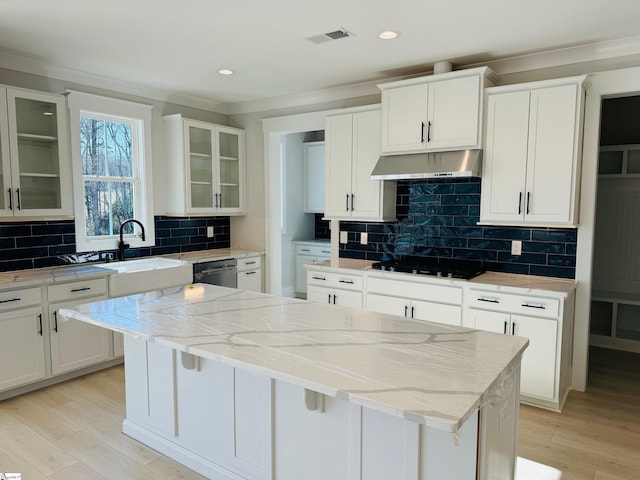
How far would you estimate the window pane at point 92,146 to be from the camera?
412 cm

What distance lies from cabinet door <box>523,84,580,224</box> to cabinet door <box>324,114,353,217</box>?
5.20ft

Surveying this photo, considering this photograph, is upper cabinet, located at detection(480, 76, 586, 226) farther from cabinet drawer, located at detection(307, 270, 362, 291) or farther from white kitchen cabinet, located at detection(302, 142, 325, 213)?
white kitchen cabinet, located at detection(302, 142, 325, 213)

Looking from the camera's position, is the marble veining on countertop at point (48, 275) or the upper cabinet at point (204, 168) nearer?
the marble veining on countertop at point (48, 275)

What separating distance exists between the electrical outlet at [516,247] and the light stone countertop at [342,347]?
6.12 feet

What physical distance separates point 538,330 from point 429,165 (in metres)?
1.48

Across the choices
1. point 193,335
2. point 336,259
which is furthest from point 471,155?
point 193,335

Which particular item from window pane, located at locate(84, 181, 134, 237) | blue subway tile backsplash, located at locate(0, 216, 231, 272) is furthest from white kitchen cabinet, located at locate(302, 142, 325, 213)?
window pane, located at locate(84, 181, 134, 237)

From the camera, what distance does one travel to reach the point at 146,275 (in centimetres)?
398

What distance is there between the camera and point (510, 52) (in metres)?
3.38

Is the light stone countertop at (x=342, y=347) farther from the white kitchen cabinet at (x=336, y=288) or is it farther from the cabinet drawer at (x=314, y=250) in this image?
the cabinet drawer at (x=314, y=250)

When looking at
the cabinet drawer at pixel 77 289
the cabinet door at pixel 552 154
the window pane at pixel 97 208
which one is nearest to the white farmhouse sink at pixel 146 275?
the cabinet drawer at pixel 77 289

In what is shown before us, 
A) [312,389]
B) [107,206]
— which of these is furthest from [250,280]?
[312,389]

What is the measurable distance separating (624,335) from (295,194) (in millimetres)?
4222

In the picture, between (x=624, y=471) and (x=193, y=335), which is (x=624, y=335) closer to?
(x=624, y=471)
